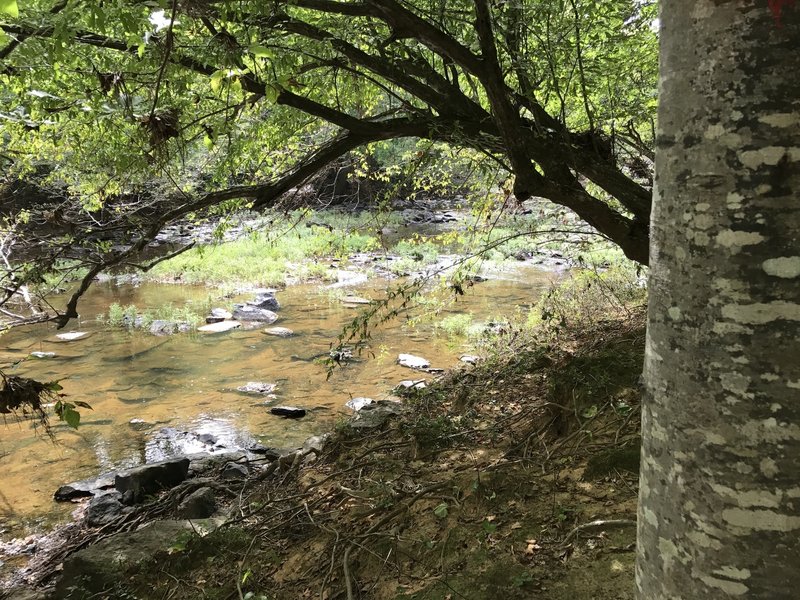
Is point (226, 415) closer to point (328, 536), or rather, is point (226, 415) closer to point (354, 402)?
point (354, 402)

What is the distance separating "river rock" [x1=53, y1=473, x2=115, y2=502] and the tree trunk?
707 cm

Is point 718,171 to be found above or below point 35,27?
below

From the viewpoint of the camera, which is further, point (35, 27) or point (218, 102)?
point (218, 102)

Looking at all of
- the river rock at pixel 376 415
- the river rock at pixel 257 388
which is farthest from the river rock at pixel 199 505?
the river rock at pixel 257 388

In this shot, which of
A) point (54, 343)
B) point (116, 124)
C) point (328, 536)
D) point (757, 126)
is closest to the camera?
point (757, 126)

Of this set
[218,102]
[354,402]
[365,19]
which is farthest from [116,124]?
[354,402]

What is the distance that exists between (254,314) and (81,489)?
23.6 feet

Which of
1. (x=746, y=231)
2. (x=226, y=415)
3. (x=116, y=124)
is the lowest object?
(x=226, y=415)

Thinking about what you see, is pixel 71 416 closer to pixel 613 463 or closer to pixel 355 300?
pixel 613 463

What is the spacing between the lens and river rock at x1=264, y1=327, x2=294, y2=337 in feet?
39.6

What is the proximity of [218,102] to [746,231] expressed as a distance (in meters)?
4.54

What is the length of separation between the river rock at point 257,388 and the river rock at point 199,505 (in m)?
3.82

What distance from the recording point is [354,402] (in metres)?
8.38

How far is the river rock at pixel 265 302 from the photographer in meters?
14.1
